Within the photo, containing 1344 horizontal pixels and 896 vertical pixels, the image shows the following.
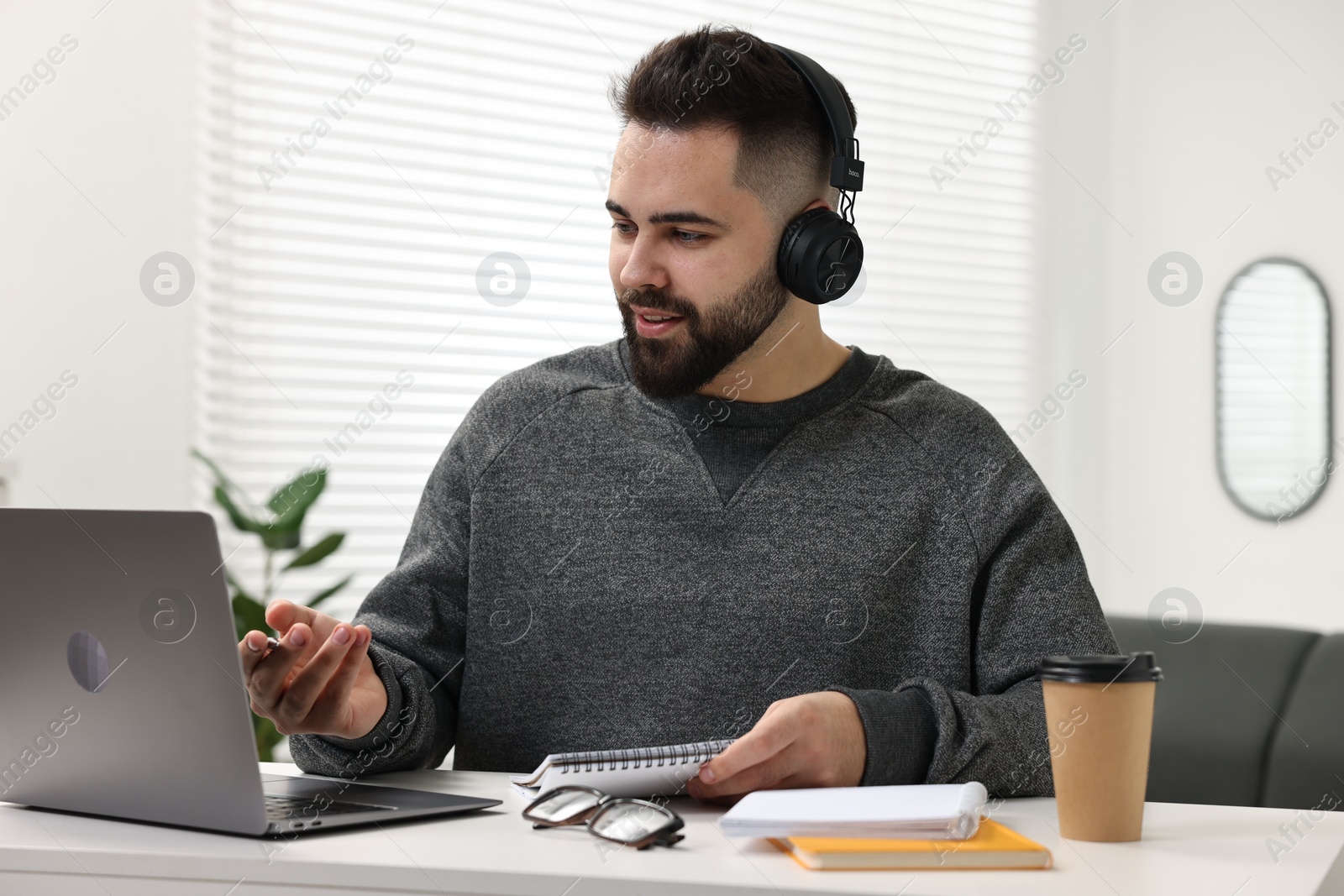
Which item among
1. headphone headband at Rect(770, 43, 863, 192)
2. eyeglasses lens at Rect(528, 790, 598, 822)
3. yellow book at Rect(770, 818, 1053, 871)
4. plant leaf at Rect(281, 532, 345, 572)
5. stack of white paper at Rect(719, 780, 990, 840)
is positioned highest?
headphone headband at Rect(770, 43, 863, 192)

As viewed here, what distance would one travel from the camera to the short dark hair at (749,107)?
1.37 m

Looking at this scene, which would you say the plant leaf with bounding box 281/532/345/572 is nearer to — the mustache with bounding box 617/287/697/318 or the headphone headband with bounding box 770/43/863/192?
the mustache with bounding box 617/287/697/318

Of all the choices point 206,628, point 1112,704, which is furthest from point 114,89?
point 1112,704

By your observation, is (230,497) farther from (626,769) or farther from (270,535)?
(626,769)

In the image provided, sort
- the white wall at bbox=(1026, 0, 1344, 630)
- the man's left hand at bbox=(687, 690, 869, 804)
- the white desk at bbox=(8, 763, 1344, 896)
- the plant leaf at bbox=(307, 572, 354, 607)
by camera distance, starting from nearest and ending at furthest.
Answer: the white desk at bbox=(8, 763, 1344, 896)
the man's left hand at bbox=(687, 690, 869, 804)
the plant leaf at bbox=(307, 572, 354, 607)
the white wall at bbox=(1026, 0, 1344, 630)

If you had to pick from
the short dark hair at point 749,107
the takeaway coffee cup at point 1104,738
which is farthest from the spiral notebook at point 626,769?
the short dark hair at point 749,107

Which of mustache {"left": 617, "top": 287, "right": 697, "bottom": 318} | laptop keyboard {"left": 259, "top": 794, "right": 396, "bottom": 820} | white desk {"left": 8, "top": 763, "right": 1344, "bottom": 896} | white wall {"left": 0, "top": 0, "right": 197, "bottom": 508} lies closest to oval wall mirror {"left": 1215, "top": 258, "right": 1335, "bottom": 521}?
mustache {"left": 617, "top": 287, "right": 697, "bottom": 318}

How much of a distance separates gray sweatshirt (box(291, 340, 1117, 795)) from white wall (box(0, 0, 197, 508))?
40.3 inches

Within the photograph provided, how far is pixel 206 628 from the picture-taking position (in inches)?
30.4

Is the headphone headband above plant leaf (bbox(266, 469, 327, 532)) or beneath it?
above

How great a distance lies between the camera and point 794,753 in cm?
97

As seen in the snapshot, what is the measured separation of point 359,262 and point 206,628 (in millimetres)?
1814

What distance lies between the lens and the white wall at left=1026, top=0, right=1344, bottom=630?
293 centimetres

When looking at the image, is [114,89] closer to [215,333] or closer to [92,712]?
[215,333]
